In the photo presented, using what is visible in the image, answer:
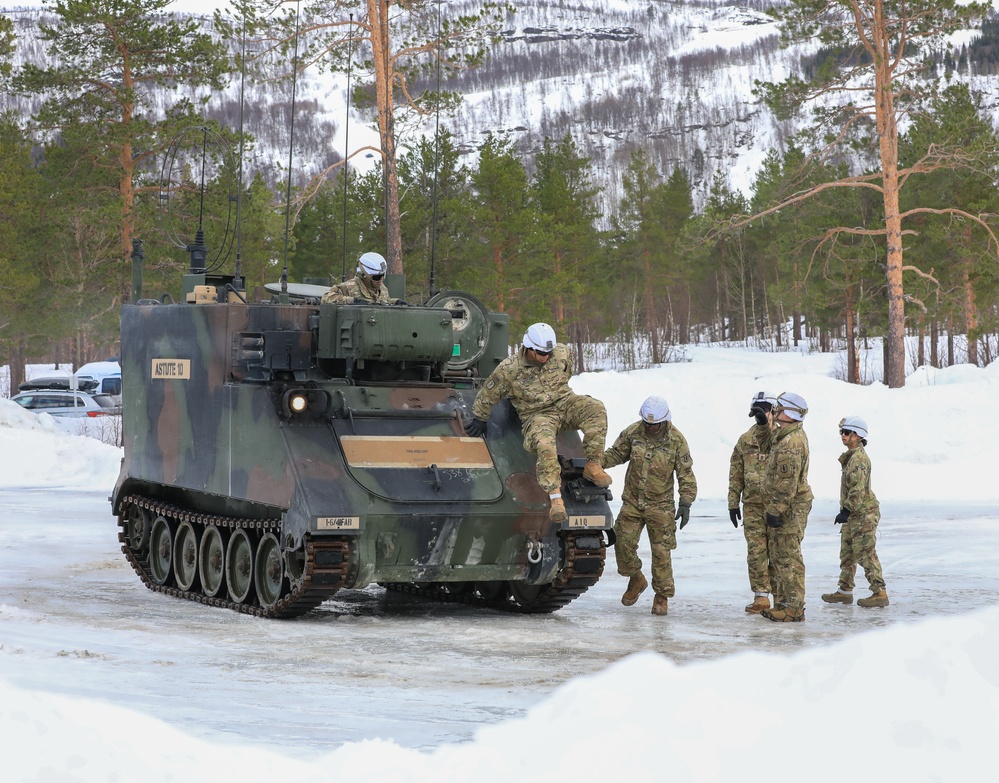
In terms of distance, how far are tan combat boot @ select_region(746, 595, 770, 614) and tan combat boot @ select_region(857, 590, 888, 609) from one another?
2.72 ft

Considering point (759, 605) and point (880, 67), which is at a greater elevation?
point (880, 67)

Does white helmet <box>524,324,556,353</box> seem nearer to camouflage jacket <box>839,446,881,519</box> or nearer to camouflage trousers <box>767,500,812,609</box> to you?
camouflage trousers <box>767,500,812,609</box>

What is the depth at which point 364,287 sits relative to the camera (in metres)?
11.8

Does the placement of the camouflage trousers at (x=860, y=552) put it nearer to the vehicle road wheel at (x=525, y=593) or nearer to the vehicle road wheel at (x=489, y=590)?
the vehicle road wheel at (x=525, y=593)

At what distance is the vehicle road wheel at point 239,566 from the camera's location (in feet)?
35.6

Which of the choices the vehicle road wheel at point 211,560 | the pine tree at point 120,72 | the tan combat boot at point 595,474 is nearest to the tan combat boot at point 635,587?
the tan combat boot at point 595,474

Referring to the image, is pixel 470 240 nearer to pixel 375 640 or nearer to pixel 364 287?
pixel 364 287

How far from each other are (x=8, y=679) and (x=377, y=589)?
544cm

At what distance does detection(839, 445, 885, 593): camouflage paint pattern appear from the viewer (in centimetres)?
1115

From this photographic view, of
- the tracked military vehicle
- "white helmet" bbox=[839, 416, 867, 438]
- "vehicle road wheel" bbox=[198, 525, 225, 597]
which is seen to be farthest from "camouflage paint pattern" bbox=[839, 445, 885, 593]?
"vehicle road wheel" bbox=[198, 525, 225, 597]

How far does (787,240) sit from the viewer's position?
38.4m

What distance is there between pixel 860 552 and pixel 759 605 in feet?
3.50

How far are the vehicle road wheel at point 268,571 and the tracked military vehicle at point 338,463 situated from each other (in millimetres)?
15

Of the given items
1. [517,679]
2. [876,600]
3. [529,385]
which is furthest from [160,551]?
[876,600]
